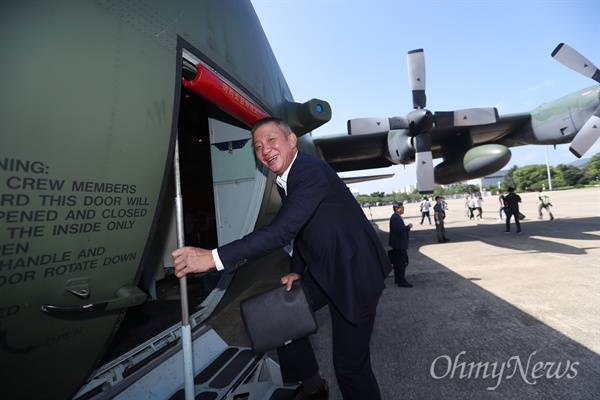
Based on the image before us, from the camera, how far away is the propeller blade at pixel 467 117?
912 cm

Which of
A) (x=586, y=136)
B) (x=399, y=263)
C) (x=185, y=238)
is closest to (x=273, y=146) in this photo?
(x=185, y=238)

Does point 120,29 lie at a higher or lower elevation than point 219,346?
higher

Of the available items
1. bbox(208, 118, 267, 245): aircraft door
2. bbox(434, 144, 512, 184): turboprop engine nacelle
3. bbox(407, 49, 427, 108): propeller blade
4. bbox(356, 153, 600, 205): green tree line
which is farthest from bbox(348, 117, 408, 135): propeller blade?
bbox(356, 153, 600, 205): green tree line

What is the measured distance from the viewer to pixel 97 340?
172 centimetres

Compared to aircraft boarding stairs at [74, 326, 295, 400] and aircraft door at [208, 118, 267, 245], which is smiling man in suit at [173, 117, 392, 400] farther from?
aircraft door at [208, 118, 267, 245]

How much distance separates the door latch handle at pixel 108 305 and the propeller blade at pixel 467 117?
33.1ft

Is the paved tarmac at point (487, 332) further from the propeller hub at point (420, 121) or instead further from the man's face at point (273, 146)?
the propeller hub at point (420, 121)

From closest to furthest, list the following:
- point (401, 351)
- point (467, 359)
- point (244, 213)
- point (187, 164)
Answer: point (467, 359) → point (401, 351) → point (244, 213) → point (187, 164)

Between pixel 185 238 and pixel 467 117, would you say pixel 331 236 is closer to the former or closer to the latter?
pixel 185 238

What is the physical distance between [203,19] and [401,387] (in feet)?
11.3

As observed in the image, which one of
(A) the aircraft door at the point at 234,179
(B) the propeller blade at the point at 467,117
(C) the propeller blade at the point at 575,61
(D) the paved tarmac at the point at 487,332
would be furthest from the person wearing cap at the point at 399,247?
(C) the propeller blade at the point at 575,61

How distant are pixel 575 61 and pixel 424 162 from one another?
15.4ft

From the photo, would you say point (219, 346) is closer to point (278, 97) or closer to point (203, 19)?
point (203, 19)

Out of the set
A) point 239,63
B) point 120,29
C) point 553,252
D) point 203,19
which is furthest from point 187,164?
point 553,252
